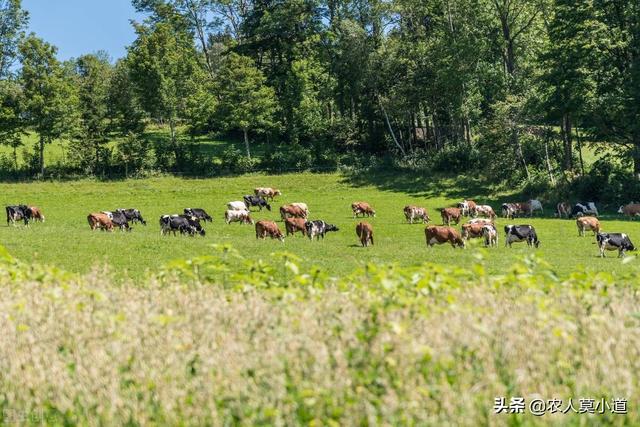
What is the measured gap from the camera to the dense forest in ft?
163

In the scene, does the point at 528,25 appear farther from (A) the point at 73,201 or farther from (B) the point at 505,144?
(A) the point at 73,201

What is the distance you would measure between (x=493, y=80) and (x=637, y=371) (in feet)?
191

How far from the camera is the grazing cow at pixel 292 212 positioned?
41875 millimetres

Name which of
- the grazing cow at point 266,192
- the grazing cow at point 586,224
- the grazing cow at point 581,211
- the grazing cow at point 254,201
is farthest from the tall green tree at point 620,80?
the grazing cow at point 266,192

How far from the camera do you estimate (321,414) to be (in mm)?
5949

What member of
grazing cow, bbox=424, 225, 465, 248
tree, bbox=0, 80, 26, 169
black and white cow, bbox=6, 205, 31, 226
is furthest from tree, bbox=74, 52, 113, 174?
grazing cow, bbox=424, 225, 465, 248

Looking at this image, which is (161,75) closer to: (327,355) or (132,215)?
(132,215)

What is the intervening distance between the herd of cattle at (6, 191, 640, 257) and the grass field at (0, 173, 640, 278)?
1.95 feet

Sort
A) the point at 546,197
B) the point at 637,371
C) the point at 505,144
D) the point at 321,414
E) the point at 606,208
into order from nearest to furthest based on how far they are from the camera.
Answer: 1. the point at 321,414
2. the point at 637,371
3. the point at 606,208
4. the point at 546,197
5. the point at 505,144

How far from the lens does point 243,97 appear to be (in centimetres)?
6612

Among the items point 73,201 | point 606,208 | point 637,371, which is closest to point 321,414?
point 637,371

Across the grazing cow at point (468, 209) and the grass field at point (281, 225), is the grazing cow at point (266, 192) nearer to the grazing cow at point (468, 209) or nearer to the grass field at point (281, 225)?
the grass field at point (281, 225)

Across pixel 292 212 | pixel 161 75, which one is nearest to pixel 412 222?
pixel 292 212

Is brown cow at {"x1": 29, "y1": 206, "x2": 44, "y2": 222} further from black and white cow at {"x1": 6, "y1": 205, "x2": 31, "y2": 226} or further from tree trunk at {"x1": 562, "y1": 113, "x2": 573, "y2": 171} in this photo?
tree trunk at {"x1": 562, "y1": 113, "x2": 573, "y2": 171}
